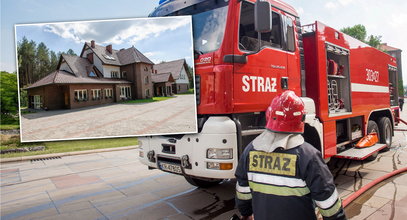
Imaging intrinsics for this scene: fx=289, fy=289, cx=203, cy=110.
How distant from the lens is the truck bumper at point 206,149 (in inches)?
132

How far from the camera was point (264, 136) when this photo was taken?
206cm

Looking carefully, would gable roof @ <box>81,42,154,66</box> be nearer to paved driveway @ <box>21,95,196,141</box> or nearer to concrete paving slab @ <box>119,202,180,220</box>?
paved driveway @ <box>21,95,196,141</box>

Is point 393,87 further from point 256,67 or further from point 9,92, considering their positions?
point 9,92

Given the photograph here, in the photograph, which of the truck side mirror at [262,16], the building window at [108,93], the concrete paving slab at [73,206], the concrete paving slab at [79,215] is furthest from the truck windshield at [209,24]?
the concrete paving slab at [73,206]

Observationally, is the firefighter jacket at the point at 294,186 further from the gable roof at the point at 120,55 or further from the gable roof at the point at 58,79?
the gable roof at the point at 58,79

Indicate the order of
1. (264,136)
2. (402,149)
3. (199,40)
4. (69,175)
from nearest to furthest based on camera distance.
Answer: (264,136)
(199,40)
(69,175)
(402,149)

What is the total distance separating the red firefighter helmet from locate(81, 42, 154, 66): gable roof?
122 centimetres

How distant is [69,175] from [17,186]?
1.14m

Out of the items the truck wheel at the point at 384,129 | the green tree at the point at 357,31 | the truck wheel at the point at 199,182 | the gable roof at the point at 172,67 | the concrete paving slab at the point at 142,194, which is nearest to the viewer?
the gable roof at the point at 172,67

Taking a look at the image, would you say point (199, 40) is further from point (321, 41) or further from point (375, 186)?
point (375, 186)

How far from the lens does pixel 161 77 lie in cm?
282

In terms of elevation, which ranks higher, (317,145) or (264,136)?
(264,136)

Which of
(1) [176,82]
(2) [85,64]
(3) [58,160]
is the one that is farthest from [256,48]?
(3) [58,160]

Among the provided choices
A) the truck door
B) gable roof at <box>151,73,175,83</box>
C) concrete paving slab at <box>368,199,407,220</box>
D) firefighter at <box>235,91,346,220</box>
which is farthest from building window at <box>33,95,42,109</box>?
concrete paving slab at <box>368,199,407,220</box>
